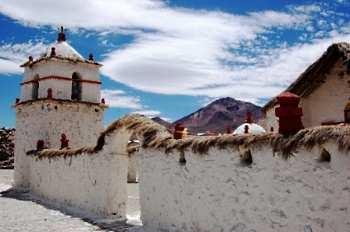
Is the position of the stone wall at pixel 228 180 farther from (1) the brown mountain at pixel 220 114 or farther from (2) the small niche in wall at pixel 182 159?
(1) the brown mountain at pixel 220 114

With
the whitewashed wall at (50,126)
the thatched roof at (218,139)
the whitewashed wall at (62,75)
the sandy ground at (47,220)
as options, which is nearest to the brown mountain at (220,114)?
the whitewashed wall at (62,75)

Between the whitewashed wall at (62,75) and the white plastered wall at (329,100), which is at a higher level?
the whitewashed wall at (62,75)

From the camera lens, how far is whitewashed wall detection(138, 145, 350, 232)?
7094 mm

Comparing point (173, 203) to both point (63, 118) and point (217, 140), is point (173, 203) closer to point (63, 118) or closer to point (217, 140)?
point (217, 140)

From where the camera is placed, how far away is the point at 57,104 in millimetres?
24891

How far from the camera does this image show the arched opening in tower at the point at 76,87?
25.9 m

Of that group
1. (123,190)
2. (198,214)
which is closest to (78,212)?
(123,190)

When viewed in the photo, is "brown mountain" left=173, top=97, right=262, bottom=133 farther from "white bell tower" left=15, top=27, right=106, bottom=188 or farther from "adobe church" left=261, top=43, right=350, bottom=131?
"adobe church" left=261, top=43, right=350, bottom=131

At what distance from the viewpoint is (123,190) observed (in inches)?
598

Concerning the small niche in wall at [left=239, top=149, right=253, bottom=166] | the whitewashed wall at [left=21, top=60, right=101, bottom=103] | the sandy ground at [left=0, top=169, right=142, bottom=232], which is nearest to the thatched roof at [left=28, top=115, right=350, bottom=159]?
the small niche in wall at [left=239, top=149, right=253, bottom=166]

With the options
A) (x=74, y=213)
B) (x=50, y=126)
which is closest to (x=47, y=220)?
(x=74, y=213)

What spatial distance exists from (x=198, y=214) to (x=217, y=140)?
169 centimetres

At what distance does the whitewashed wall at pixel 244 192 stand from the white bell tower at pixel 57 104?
1307cm

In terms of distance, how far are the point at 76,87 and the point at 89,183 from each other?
10.4 m
